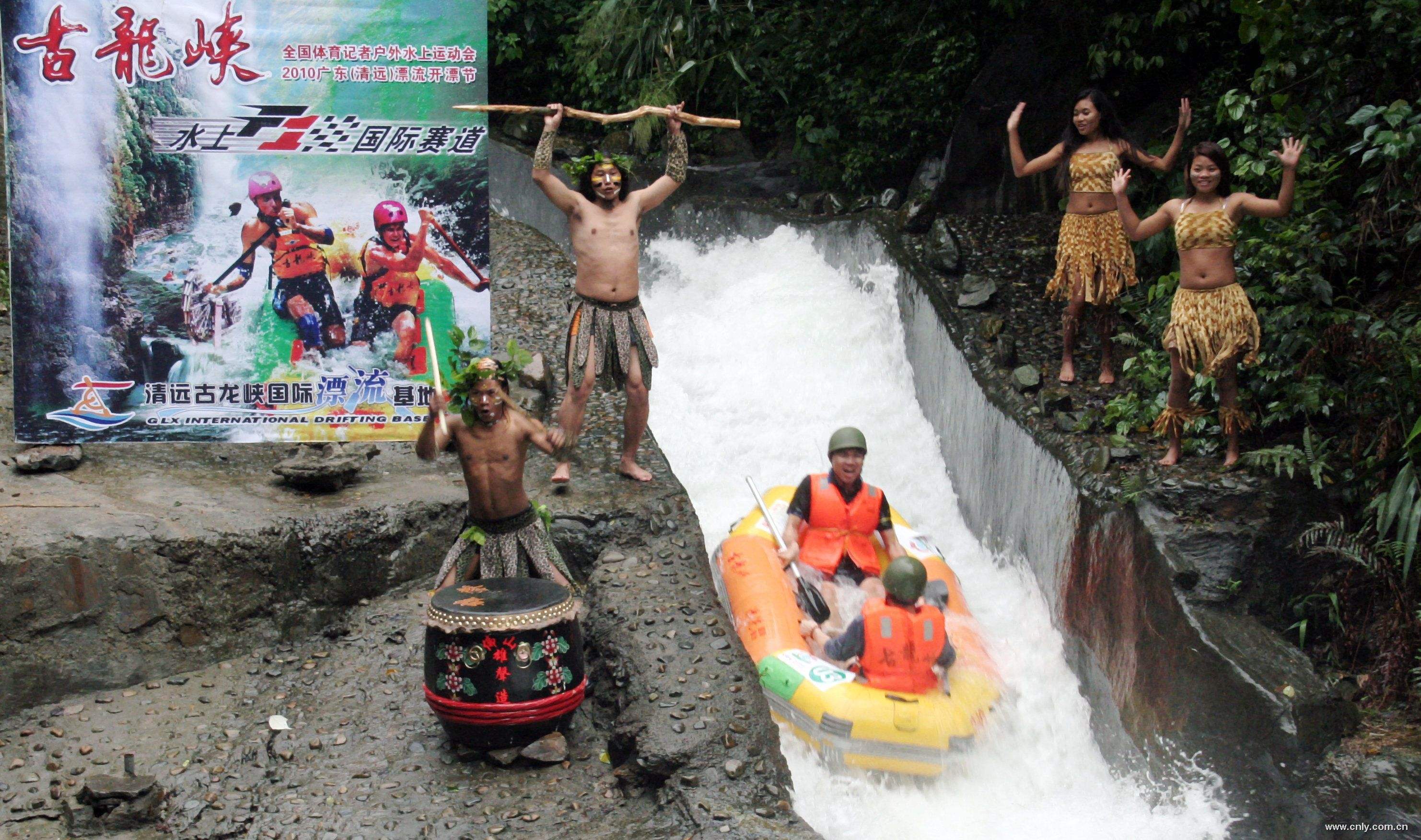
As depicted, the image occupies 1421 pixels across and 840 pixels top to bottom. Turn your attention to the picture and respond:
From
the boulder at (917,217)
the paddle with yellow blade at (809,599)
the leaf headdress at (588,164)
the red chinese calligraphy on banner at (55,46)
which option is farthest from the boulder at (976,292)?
the red chinese calligraphy on banner at (55,46)

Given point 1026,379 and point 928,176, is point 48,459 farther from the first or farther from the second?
point 928,176

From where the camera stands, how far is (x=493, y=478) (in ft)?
18.1

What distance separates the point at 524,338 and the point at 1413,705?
596 centimetres

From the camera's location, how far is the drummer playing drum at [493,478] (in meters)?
5.47

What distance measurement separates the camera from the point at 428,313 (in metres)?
6.77

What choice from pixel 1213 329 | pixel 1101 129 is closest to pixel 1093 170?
pixel 1101 129

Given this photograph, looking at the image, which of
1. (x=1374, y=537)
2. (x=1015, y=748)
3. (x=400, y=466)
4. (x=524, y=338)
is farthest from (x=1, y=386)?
(x=1374, y=537)

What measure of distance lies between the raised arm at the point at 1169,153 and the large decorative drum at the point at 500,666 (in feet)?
12.9

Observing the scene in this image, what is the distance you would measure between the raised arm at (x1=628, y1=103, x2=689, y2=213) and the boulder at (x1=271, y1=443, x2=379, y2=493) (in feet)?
6.71

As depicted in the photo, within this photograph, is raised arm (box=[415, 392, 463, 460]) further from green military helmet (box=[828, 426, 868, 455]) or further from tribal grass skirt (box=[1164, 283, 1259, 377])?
tribal grass skirt (box=[1164, 283, 1259, 377])

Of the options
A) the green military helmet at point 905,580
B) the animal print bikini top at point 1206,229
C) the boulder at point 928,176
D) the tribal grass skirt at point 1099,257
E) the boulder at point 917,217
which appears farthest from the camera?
the boulder at point 928,176

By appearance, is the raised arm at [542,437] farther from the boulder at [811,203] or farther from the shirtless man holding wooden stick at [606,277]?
the boulder at [811,203]

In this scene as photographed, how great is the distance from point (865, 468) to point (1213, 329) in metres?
3.01

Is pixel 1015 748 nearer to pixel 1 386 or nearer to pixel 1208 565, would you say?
pixel 1208 565
